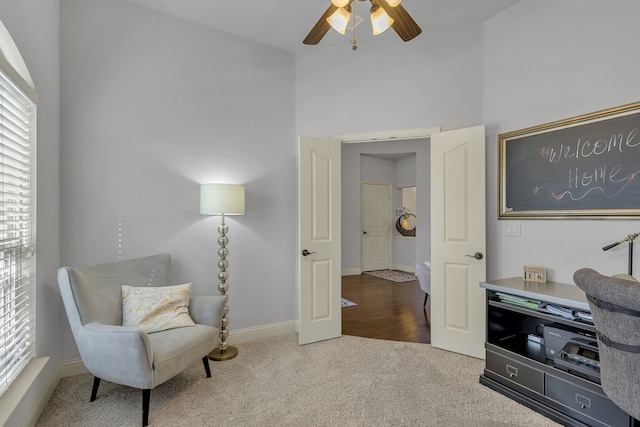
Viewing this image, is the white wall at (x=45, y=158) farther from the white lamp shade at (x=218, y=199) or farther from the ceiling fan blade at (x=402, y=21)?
the ceiling fan blade at (x=402, y=21)

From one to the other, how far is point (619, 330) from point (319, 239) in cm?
237

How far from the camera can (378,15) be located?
1921 mm

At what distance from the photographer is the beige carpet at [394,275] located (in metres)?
6.54

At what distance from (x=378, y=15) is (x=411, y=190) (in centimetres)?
649

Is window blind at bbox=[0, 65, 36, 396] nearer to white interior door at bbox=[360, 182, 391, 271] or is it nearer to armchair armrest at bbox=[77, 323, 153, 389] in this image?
armchair armrest at bbox=[77, 323, 153, 389]

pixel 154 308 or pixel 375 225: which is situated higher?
pixel 375 225

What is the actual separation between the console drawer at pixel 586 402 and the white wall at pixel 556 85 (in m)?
0.79

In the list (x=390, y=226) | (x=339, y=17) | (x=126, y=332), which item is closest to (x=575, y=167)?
(x=339, y=17)

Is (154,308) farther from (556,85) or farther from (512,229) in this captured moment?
(556,85)

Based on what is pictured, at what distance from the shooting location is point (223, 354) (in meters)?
2.87

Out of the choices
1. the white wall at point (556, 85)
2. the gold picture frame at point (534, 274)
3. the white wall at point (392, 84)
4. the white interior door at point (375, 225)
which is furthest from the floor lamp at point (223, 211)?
the white interior door at point (375, 225)

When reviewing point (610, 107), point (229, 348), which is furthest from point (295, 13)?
point (229, 348)

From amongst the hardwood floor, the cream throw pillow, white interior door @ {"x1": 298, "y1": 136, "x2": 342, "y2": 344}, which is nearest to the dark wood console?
the hardwood floor

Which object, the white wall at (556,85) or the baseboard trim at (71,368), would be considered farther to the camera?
the baseboard trim at (71,368)
